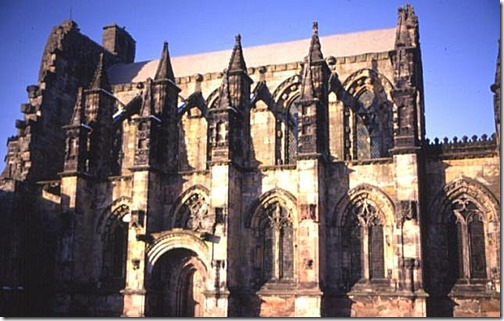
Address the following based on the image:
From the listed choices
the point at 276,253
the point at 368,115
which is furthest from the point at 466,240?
the point at 368,115

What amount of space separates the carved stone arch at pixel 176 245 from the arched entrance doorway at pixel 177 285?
0.90 ft

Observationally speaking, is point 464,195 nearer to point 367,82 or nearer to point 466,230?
point 466,230

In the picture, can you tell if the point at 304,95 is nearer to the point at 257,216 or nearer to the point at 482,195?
the point at 257,216

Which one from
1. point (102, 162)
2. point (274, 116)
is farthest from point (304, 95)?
point (102, 162)

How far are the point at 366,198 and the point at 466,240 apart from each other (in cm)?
420

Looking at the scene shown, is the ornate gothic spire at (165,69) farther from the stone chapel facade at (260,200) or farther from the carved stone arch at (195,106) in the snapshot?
the carved stone arch at (195,106)

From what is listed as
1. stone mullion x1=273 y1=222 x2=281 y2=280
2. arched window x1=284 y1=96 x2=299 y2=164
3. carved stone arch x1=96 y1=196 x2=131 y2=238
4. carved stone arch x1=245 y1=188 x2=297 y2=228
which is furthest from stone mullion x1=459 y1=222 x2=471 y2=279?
carved stone arch x1=96 y1=196 x2=131 y2=238

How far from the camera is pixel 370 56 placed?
33000 millimetres

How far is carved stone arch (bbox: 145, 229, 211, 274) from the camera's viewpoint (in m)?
26.8

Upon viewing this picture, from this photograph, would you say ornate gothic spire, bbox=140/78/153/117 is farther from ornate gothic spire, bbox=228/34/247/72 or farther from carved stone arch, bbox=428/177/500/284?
carved stone arch, bbox=428/177/500/284

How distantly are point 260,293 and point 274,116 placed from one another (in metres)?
10.7

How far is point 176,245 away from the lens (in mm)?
27406

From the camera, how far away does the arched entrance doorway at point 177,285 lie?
27781mm

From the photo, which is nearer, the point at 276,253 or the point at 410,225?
the point at 410,225
